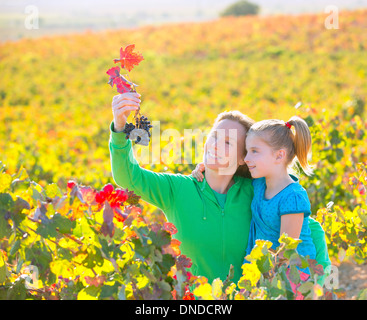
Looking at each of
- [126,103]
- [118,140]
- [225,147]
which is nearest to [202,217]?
[225,147]

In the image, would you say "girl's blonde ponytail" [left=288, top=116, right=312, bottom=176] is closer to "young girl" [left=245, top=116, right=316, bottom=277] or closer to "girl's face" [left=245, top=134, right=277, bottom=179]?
"young girl" [left=245, top=116, right=316, bottom=277]

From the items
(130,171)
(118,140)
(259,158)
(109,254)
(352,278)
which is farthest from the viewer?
(352,278)

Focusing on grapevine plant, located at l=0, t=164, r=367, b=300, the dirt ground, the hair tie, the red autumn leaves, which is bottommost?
the dirt ground

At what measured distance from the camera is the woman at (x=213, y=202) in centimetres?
200

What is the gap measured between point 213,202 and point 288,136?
427 mm

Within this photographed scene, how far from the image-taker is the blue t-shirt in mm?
1912

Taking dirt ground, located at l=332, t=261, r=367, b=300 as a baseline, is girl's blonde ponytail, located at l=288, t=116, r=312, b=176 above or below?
above

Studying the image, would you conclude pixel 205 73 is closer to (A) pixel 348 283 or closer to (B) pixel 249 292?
(A) pixel 348 283

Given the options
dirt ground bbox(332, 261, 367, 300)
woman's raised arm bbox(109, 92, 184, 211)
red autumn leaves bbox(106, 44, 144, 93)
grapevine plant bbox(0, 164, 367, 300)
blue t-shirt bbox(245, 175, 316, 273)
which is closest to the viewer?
grapevine plant bbox(0, 164, 367, 300)

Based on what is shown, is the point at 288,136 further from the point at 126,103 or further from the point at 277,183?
the point at 126,103

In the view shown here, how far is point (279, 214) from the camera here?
1.94 meters

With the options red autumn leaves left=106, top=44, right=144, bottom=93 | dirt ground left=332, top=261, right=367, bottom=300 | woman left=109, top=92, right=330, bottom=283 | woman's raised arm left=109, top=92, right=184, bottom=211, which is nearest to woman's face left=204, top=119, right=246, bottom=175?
woman left=109, top=92, right=330, bottom=283

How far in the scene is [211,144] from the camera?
204cm
